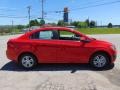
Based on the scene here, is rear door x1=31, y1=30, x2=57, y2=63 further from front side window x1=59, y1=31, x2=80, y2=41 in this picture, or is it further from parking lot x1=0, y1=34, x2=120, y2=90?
parking lot x1=0, y1=34, x2=120, y2=90

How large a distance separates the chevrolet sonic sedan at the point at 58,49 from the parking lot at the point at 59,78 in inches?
13.6

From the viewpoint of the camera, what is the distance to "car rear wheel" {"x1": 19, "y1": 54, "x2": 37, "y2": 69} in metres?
11.5

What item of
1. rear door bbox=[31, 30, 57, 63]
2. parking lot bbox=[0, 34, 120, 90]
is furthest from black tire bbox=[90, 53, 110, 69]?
rear door bbox=[31, 30, 57, 63]

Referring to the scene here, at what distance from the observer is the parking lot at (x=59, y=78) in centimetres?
861

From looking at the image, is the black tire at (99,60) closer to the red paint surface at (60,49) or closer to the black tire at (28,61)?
the red paint surface at (60,49)

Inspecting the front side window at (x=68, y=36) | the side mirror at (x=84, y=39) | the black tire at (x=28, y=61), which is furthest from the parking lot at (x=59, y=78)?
the front side window at (x=68, y=36)

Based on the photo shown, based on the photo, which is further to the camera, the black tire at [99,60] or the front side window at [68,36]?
the front side window at [68,36]

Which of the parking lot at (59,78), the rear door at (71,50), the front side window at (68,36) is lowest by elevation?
the parking lot at (59,78)

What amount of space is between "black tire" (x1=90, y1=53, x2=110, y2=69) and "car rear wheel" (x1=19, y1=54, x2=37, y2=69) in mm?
2161

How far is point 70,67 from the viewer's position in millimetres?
11773

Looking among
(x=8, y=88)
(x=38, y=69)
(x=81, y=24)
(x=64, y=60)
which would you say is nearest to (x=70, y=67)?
(x=64, y=60)

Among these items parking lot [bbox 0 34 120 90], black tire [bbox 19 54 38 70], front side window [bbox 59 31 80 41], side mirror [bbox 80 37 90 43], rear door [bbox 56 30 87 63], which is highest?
front side window [bbox 59 31 80 41]

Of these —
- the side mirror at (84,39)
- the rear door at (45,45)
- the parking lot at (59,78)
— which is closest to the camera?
the parking lot at (59,78)

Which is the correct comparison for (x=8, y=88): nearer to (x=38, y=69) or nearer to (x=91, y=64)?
(x=38, y=69)
